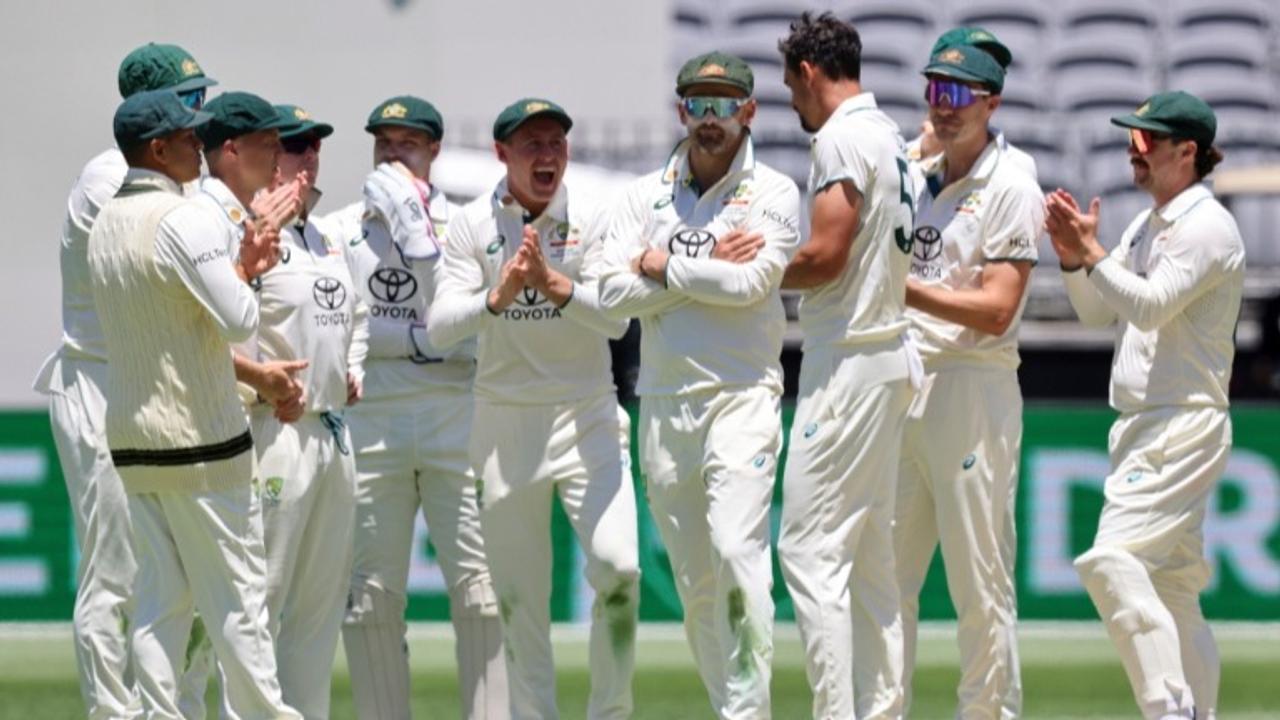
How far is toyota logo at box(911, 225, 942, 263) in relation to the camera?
295 inches

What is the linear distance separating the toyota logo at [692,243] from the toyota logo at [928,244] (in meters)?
0.78

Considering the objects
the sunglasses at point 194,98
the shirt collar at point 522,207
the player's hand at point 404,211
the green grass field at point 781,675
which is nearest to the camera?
the sunglasses at point 194,98

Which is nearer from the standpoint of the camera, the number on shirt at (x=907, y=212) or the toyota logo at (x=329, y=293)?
the number on shirt at (x=907, y=212)

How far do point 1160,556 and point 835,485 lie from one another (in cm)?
117

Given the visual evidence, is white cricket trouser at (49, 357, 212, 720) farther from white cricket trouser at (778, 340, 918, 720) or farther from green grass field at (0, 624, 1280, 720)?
white cricket trouser at (778, 340, 918, 720)

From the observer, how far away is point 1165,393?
23.9 ft

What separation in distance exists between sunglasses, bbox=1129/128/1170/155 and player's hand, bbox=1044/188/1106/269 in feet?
0.99

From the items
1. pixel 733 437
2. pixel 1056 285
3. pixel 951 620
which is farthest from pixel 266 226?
pixel 1056 285

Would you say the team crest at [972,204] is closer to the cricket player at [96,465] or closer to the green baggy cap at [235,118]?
the green baggy cap at [235,118]

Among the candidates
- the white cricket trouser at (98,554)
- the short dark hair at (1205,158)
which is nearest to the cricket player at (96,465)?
the white cricket trouser at (98,554)

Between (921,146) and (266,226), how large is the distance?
2.43m

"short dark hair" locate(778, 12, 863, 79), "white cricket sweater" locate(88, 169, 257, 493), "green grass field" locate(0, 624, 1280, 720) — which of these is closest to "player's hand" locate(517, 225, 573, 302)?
"short dark hair" locate(778, 12, 863, 79)

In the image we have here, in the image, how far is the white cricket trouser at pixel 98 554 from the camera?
23.6 ft

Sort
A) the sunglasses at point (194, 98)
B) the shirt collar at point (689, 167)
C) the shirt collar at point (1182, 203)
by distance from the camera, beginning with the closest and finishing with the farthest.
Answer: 1. the sunglasses at point (194, 98)
2. the shirt collar at point (689, 167)
3. the shirt collar at point (1182, 203)
